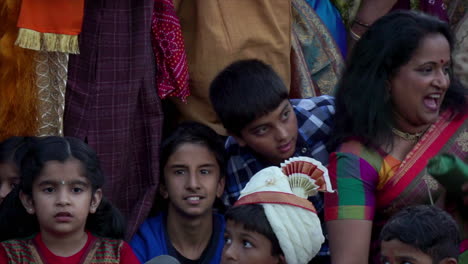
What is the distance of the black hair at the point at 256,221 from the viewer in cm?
394

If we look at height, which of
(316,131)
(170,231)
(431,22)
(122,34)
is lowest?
(170,231)

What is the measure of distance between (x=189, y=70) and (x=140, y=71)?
0.40m

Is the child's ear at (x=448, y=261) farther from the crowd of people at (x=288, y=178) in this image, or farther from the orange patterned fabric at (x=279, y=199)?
the orange patterned fabric at (x=279, y=199)

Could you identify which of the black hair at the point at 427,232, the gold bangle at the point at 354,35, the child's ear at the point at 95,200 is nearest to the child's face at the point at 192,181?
the child's ear at the point at 95,200

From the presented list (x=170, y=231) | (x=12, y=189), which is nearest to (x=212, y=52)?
(x=170, y=231)

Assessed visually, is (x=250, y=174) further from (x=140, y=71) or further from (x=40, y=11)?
(x=40, y=11)

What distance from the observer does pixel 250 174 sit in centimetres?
461

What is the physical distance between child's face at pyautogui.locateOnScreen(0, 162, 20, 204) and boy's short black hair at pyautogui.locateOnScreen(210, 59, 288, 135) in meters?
0.99

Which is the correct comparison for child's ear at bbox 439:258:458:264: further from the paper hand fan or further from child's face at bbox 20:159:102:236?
child's face at bbox 20:159:102:236

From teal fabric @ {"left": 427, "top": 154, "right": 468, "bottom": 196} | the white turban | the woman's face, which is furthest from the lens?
the woman's face

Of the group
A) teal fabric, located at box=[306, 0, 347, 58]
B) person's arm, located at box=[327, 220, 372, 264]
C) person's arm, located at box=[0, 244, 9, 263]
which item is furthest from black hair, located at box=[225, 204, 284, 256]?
teal fabric, located at box=[306, 0, 347, 58]

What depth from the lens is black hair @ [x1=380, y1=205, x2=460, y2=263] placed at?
11.7 ft

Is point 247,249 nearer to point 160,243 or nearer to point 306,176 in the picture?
point 306,176

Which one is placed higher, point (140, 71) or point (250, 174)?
point (140, 71)
